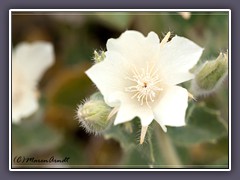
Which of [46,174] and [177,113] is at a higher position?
[177,113]

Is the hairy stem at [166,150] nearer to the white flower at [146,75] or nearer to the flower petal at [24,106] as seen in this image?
the white flower at [146,75]

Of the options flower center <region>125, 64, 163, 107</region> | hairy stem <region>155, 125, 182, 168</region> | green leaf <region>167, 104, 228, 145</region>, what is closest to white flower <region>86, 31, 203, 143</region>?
flower center <region>125, 64, 163, 107</region>

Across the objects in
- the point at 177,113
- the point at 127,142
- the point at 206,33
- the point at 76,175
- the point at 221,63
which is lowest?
the point at 76,175

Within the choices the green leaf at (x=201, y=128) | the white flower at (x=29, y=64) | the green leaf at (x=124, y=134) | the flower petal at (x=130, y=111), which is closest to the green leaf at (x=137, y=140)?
the green leaf at (x=124, y=134)

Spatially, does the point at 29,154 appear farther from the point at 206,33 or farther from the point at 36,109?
the point at 206,33

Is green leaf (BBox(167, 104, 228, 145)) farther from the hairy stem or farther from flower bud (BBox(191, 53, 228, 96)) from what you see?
flower bud (BBox(191, 53, 228, 96))

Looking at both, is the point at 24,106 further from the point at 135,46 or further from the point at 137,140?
the point at 135,46

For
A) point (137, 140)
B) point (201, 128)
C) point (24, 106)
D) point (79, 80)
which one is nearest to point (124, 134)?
point (137, 140)

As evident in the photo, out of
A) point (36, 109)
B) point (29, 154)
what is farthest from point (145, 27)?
point (29, 154)
